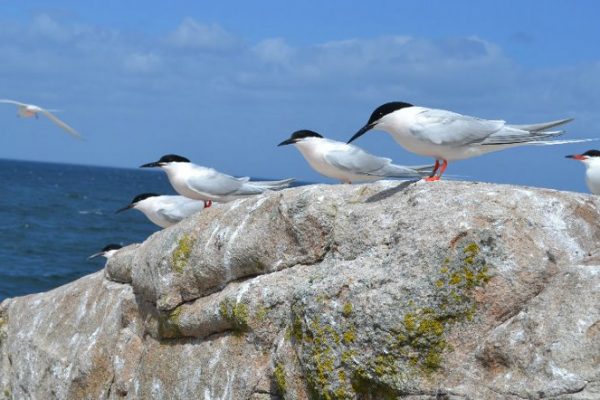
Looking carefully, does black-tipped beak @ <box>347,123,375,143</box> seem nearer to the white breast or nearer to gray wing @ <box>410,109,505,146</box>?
gray wing @ <box>410,109,505,146</box>

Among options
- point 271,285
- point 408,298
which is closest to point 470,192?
point 408,298

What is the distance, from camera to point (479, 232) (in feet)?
18.2

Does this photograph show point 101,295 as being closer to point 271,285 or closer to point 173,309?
point 173,309

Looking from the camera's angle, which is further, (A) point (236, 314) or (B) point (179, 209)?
(B) point (179, 209)

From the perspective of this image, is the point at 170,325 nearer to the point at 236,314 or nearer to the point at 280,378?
the point at 236,314

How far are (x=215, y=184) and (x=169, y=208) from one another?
906 millimetres

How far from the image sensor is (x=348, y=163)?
9.01 meters

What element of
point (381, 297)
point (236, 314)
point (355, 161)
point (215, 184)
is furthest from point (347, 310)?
point (215, 184)

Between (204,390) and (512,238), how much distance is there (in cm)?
275

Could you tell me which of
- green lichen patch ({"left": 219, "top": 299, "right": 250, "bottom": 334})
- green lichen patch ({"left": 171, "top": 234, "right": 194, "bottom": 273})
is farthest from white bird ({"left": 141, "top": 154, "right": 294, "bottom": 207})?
green lichen patch ({"left": 219, "top": 299, "right": 250, "bottom": 334})

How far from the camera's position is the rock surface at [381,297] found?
17.2 feet

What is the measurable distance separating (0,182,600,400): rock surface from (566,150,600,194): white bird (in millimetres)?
4777

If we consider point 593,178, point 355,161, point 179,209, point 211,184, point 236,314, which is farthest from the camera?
point 593,178

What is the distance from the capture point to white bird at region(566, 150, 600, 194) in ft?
35.6
